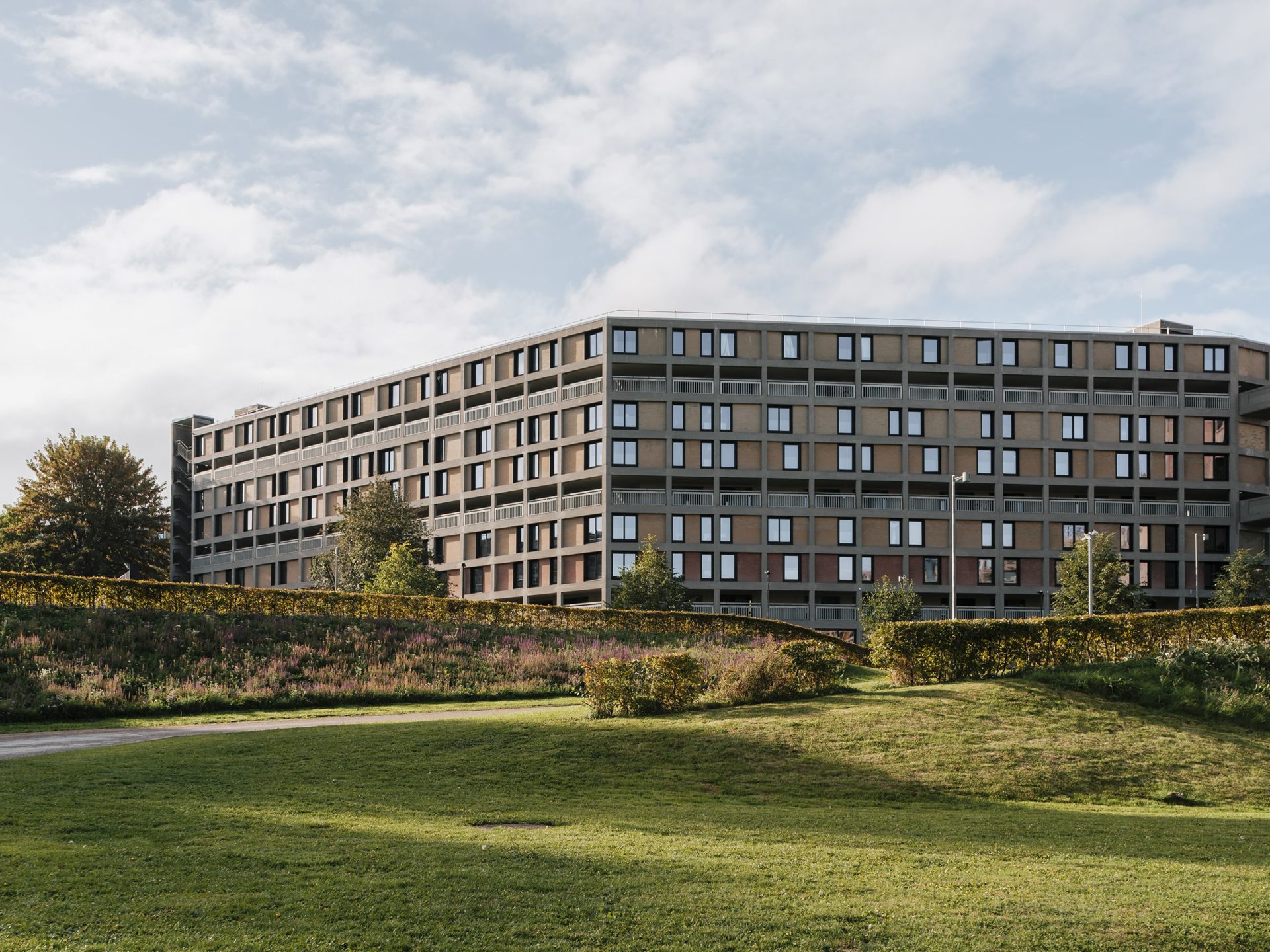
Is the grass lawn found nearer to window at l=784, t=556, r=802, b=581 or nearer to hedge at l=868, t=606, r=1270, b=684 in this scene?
hedge at l=868, t=606, r=1270, b=684

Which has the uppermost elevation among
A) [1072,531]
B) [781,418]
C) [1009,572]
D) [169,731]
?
[781,418]

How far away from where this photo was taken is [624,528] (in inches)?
3152

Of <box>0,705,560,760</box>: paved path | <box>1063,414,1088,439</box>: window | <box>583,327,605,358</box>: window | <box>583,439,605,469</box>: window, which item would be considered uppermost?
<box>583,327,605,358</box>: window

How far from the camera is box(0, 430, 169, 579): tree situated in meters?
75.0

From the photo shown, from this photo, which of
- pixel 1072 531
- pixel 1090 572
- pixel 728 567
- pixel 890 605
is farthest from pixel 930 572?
pixel 1090 572

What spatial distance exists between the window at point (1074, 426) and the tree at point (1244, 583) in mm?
13684

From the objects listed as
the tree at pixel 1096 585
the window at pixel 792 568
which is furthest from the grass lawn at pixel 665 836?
the window at pixel 792 568

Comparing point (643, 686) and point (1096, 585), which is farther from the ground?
point (1096, 585)

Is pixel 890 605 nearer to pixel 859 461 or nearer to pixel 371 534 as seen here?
pixel 859 461

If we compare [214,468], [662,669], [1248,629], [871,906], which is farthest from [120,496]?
[871,906]

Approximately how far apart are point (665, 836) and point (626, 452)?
69.2 m

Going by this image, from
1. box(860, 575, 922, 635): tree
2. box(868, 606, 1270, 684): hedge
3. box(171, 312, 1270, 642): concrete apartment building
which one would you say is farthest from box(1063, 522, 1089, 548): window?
box(868, 606, 1270, 684): hedge

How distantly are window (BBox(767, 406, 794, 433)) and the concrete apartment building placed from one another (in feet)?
0.42

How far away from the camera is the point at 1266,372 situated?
8788 cm
